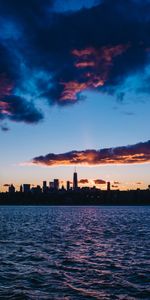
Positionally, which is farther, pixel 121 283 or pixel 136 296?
pixel 121 283

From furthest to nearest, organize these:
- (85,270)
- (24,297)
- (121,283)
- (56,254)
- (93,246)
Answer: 1. (93,246)
2. (56,254)
3. (85,270)
4. (121,283)
5. (24,297)

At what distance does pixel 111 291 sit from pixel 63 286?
3.59 metres

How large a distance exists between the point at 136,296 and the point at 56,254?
19.8 metres

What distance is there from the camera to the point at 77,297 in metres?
24.2

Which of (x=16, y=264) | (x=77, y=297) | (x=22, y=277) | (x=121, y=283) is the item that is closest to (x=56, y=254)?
(x=16, y=264)

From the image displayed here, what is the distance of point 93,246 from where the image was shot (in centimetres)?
5197

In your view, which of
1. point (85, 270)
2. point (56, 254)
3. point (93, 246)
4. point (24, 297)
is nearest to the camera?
point (24, 297)

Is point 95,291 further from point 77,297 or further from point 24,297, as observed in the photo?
point 24,297

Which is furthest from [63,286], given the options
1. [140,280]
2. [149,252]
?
[149,252]

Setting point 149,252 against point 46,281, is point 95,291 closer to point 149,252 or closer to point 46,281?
point 46,281

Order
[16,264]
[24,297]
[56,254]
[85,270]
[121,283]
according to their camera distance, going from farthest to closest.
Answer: [56,254] < [16,264] < [85,270] < [121,283] < [24,297]

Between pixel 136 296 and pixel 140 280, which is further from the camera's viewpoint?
pixel 140 280

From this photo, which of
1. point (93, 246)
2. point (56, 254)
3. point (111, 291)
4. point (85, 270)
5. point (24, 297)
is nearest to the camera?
point (24, 297)

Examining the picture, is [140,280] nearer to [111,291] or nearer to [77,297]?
[111,291]
